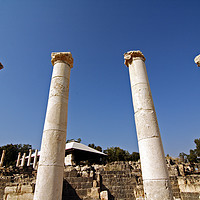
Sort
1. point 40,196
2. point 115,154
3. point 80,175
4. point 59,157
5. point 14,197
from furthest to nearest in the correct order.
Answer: point 115,154 < point 80,175 < point 14,197 < point 59,157 < point 40,196

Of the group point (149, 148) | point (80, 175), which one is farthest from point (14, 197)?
point (149, 148)

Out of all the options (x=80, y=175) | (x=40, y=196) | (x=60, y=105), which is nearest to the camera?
(x=40, y=196)

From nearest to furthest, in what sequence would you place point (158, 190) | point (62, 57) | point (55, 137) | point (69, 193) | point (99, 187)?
point (158, 190), point (55, 137), point (62, 57), point (69, 193), point (99, 187)

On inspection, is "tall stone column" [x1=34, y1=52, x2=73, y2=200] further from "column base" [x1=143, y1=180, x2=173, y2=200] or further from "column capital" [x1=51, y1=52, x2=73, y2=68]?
"column base" [x1=143, y1=180, x2=173, y2=200]

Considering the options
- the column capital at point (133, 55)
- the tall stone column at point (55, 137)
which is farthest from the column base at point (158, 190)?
the column capital at point (133, 55)

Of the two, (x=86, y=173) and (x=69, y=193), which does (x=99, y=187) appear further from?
(x=69, y=193)

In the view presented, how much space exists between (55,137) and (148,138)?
4.24 m

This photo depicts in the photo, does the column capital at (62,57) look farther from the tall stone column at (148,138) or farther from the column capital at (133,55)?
the tall stone column at (148,138)

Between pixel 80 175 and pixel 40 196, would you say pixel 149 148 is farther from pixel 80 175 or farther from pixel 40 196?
pixel 80 175

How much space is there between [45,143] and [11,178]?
882 centimetres

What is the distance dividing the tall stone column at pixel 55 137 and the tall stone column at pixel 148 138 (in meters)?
3.61

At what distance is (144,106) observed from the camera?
23.7ft

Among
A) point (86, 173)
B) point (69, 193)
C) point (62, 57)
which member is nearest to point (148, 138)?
point (62, 57)

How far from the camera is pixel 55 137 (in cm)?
715
